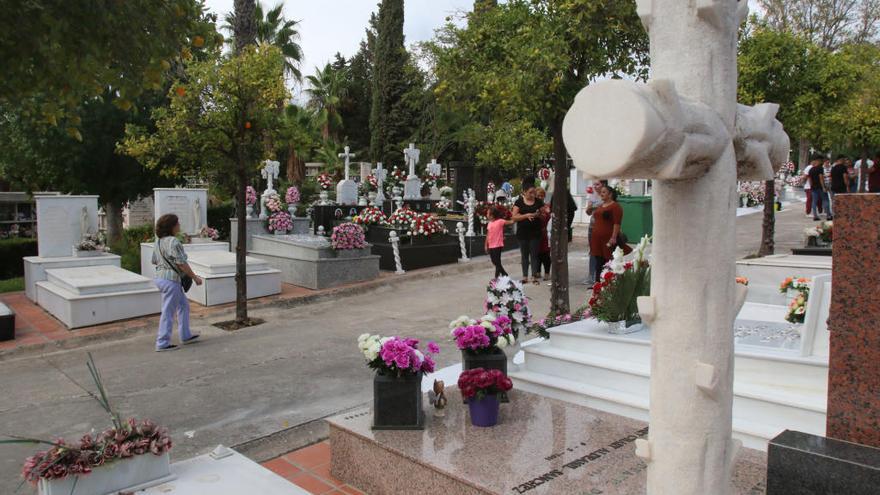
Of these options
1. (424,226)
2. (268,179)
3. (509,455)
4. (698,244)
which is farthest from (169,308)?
(268,179)

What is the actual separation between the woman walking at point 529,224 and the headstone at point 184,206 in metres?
6.40

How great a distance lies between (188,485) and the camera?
144 inches

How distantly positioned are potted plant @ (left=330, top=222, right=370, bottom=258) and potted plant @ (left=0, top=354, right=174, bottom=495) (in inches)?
331

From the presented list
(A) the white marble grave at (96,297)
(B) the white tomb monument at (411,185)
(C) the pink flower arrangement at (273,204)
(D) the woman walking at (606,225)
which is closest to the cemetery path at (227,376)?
(A) the white marble grave at (96,297)

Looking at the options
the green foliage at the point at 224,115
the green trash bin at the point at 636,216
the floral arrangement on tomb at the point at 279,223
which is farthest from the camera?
the green trash bin at the point at 636,216

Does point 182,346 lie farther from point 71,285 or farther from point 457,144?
point 457,144

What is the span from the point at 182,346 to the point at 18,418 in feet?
8.47

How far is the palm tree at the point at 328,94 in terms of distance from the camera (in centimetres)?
3981

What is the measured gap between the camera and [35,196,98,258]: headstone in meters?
11.3

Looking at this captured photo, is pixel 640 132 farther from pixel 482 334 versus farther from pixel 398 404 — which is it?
pixel 482 334

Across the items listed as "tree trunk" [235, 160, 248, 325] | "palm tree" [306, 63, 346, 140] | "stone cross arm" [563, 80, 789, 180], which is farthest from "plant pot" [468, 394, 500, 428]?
"palm tree" [306, 63, 346, 140]

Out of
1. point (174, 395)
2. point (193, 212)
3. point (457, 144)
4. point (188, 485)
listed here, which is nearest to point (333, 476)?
point (188, 485)

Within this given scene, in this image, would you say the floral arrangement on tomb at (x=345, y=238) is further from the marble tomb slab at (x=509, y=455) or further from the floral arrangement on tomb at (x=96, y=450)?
the floral arrangement on tomb at (x=96, y=450)

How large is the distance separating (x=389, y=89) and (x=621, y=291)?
32555 millimetres
